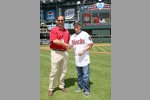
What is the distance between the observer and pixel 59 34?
771cm

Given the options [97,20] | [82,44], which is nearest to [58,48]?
[82,44]

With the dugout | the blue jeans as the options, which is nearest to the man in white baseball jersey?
the blue jeans

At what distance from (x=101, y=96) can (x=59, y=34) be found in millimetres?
2155

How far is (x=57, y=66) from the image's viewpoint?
7.82 meters

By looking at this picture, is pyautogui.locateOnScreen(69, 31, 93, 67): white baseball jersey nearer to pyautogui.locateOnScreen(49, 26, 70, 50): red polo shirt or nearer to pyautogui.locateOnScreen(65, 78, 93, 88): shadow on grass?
pyautogui.locateOnScreen(49, 26, 70, 50): red polo shirt

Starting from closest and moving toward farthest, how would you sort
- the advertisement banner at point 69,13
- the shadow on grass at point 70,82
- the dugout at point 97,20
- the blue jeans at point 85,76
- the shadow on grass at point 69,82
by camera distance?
the blue jeans at point 85,76 < the shadow on grass at point 69,82 < the shadow on grass at point 70,82 < the dugout at point 97,20 < the advertisement banner at point 69,13

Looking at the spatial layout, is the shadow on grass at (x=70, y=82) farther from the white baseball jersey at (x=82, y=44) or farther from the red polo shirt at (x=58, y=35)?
the red polo shirt at (x=58, y=35)

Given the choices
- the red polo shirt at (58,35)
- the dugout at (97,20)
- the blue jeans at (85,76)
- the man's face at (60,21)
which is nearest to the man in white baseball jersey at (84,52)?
the blue jeans at (85,76)

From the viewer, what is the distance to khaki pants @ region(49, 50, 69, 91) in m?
7.76

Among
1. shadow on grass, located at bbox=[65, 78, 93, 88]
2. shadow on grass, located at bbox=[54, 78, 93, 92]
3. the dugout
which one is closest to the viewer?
shadow on grass, located at bbox=[54, 78, 93, 92]

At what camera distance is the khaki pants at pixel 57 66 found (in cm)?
776

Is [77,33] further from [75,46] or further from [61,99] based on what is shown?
[61,99]

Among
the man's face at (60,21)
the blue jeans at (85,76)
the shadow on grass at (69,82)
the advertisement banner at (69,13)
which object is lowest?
the shadow on grass at (69,82)

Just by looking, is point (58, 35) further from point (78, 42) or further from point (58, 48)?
point (78, 42)
